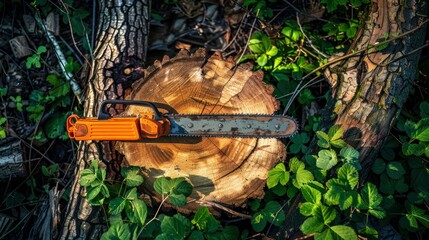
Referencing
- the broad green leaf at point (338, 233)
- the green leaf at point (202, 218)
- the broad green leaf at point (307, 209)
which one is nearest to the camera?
the broad green leaf at point (338, 233)

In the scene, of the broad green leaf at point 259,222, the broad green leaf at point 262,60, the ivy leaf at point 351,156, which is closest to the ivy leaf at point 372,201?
the ivy leaf at point 351,156

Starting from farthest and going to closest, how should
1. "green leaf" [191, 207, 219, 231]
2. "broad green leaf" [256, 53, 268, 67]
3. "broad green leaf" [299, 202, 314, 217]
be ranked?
1. "broad green leaf" [256, 53, 268, 67]
2. "green leaf" [191, 207, 219, 231]
3. "broad green leaf" [299, 202, 314, 217]

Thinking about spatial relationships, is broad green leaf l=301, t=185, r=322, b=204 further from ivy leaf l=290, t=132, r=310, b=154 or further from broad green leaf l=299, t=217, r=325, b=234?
ivy leaf l=290, t=132, r=310, b=154

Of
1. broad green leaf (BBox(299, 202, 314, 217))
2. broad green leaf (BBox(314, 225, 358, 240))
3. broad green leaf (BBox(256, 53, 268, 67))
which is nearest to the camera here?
broad green leaf (BBox(314, 225, 358, 240))

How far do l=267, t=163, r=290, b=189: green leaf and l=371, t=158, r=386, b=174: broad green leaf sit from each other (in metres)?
0.63

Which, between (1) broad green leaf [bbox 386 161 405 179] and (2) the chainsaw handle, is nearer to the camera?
(2) the chainsaw handle

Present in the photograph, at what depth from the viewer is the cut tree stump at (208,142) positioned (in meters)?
2.41

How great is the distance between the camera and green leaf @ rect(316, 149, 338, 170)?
2299 mm

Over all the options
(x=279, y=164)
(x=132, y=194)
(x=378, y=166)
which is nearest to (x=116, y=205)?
(x=132, y=194)

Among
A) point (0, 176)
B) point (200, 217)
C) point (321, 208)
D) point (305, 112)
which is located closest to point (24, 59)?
point (0, 176)

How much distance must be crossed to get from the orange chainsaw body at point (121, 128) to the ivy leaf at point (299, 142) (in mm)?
900

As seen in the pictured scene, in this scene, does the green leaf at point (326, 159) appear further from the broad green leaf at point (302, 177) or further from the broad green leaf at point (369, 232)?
the broad green leaf at point (369, 232)

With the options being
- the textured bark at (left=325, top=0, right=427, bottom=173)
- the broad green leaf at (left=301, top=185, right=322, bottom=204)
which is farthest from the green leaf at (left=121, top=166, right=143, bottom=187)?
the textured bark at (left=325, top=0, right=427, bottom=173)

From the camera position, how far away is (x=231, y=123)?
238cm
